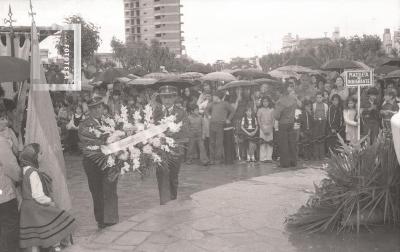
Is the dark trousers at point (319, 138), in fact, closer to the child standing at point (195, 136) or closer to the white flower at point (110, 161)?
the child standing at point (195, 136)

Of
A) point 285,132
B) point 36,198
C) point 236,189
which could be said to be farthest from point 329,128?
point 36,198

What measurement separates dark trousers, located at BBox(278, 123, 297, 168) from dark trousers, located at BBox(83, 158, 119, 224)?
6209 mm

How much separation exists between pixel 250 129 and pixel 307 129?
147 cm

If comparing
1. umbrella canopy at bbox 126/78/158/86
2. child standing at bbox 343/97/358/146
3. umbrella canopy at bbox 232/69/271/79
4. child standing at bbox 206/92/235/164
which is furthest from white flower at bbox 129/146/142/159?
umbrella canopy at bbox 232/69/271/79

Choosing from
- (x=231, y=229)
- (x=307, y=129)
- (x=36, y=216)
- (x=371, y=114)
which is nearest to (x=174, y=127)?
(x=231, y=229)

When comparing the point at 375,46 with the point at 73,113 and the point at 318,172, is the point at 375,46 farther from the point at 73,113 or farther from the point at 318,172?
the point at 318,172

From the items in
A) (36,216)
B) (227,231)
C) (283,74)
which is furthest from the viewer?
(283,74)

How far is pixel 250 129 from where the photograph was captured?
13.0m

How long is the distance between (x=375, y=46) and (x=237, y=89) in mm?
44192

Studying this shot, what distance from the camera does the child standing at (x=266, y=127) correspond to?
503 inches

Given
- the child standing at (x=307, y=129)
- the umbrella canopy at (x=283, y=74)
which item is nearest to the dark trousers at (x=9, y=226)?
the child standing at (x=307, y=129)

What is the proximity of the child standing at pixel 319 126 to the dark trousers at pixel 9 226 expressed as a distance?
8.97m

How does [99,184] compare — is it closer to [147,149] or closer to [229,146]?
[147,149]

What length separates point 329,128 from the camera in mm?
13039
